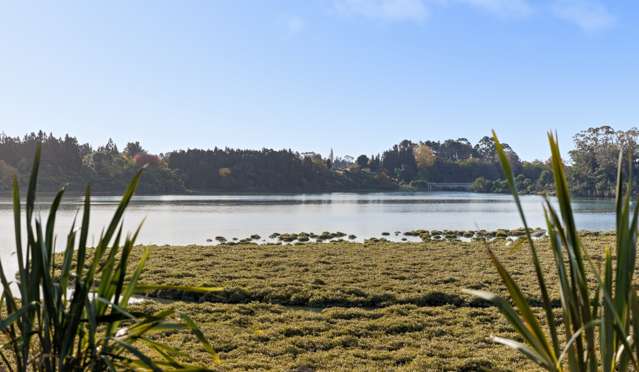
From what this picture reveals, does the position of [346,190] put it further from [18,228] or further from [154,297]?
[18,228]

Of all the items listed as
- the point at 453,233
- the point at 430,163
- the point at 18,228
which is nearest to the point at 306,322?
the point at 18,228

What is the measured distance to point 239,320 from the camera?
9.45 metres

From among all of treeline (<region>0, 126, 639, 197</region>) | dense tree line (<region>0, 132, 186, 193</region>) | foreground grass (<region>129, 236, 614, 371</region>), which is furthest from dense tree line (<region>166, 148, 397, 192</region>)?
foreground grass (<region>129, 236, 614, 371</region>)

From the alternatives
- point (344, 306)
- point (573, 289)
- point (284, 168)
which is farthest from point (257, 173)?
point (573, 289)

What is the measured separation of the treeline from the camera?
9812cm

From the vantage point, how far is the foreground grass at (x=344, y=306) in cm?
742

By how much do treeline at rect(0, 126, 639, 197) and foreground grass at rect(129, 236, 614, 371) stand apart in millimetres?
68139

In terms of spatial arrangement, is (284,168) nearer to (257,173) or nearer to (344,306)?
(257,173)

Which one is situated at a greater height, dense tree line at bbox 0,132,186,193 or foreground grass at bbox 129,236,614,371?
dense tree line at bbox 0,132,186,193

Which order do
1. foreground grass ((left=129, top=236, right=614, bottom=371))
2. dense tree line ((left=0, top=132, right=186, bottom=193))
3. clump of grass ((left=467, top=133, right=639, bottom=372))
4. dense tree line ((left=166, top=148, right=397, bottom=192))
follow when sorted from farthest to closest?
1. dense tree line ((left=166, top=148, right=397, bottom=192))
2. dense tree line ((left=0, top=132, right=186, bottom=193))
3. foreground grass ((left=129, top=236, right=614, bottom=371))
4. clump of grass ((left=467, top=133, right=639, bottom=372))

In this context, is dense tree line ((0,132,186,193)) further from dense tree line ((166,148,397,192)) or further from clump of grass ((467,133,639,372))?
clump of grass ((467,133,639,372))

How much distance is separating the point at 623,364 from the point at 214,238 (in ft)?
90.8

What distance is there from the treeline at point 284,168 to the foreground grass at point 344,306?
2683 inches

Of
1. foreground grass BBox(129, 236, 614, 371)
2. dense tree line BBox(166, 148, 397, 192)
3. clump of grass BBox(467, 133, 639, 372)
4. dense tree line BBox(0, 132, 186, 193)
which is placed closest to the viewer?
clump of grass BBox(467, 133, 639, 372)
